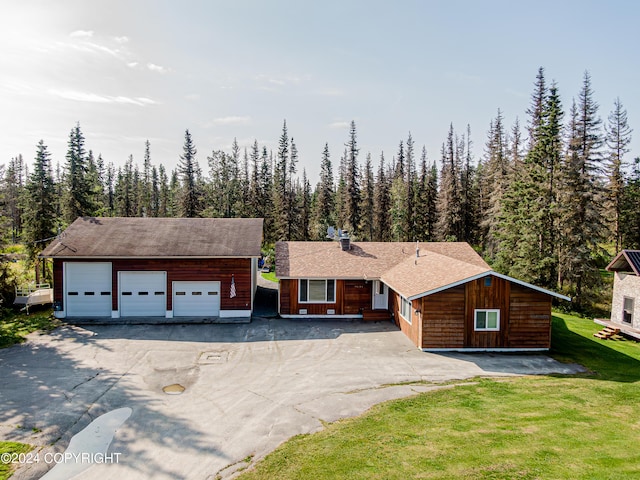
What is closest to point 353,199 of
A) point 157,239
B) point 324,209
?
point 324,209

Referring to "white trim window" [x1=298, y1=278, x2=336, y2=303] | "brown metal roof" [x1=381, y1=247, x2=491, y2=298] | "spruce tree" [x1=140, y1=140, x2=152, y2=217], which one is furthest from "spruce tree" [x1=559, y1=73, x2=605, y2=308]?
"spruce tree" [x1=140, y1=140, x2=152, y2=217]

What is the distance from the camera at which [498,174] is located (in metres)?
37.4

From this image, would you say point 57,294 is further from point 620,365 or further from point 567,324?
point 567,324

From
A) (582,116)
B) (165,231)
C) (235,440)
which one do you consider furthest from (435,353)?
(582,116)

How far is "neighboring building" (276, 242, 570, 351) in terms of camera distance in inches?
614

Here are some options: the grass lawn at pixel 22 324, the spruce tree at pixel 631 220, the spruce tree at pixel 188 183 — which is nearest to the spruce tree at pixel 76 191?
the spruce tree at pixel 188 183

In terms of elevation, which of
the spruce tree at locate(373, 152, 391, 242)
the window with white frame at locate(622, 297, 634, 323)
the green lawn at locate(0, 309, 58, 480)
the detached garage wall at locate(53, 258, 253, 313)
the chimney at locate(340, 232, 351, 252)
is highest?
the spruce tree at locate(373, 152, 391, 242)

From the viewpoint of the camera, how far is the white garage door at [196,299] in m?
20.1

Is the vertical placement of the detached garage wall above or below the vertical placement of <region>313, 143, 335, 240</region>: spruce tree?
below

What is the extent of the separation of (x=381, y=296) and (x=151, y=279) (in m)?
12.1

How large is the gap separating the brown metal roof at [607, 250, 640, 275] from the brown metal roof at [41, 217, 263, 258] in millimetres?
17821

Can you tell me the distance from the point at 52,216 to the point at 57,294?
1888 cm

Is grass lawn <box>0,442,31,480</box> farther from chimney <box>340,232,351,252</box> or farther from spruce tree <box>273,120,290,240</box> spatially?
spruce tree <box>273,120,290,240</box>

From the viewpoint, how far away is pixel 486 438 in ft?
28.0
